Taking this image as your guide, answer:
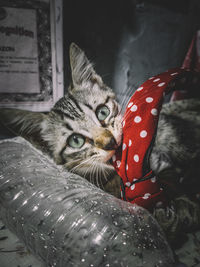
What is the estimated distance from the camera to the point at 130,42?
0.77 meters

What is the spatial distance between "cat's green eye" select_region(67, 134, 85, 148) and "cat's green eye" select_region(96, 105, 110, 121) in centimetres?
9

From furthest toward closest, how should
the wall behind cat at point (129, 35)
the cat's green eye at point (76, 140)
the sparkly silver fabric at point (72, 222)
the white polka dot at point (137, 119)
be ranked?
1. the wall behind cat at point (129, 35)
2. the cat's green eye at point (76, 140)
3. the white polka dot at point (137, 119)
4. the sparkly silver fabric at point (72, 222)

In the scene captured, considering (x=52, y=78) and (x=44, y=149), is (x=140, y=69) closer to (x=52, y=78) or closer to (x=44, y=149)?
(x=52, y=78)

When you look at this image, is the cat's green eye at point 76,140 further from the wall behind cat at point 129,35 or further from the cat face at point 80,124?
the wall behind cat at point 129,35

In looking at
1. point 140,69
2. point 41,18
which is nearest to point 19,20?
point 41,18

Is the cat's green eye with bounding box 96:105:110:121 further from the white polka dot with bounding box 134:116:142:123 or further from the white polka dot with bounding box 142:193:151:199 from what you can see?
the white polka dot with bounding box 142:193:151:199

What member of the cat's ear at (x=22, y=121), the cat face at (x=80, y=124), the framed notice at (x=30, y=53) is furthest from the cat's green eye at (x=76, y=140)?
the framed notice at (x=30, y=53)

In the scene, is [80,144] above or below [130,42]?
below

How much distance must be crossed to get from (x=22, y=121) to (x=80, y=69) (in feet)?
0.84

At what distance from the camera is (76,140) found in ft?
1.86

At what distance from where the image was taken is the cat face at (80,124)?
1.72ft

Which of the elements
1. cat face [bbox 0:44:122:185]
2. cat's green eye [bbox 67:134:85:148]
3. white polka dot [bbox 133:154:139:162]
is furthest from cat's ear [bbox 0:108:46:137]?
white polka dot [bbox 133:154:139:162]

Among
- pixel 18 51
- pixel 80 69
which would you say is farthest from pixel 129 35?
pixel 18 51

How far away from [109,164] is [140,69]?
0.50 meters
